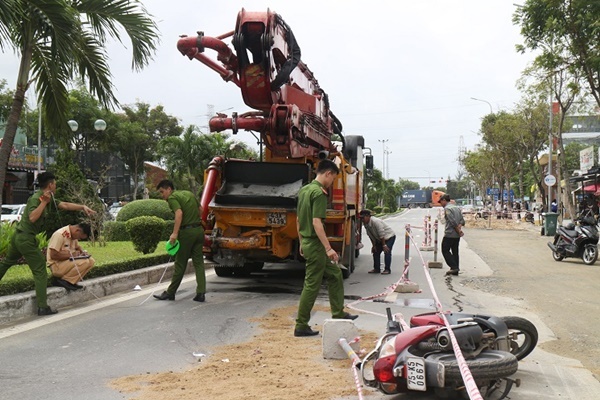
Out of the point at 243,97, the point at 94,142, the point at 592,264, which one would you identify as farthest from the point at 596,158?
the point at 243,97

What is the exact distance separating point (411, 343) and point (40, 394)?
2.79 metres

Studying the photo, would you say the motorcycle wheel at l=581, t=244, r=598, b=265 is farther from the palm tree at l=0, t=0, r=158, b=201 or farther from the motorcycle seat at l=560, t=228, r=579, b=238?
the palm tree at l=0, t=0, r=158, b=201

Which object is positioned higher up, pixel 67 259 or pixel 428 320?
pixel 67 259

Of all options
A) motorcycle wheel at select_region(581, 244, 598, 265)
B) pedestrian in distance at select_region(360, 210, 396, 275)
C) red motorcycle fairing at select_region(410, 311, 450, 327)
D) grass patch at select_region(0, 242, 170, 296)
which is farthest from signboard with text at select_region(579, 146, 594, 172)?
red motorcycle fairing at select_region(410, 311, 450, 327)

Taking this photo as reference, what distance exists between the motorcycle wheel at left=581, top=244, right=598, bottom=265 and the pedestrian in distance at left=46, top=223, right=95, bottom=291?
1161 centimetres

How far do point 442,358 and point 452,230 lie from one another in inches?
323

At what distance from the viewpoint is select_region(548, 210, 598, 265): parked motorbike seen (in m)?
14.8

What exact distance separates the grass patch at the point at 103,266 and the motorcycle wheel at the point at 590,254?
983 centimetres

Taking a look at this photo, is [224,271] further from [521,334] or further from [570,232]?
[570,232]

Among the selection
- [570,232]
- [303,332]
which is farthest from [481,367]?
[570,232]

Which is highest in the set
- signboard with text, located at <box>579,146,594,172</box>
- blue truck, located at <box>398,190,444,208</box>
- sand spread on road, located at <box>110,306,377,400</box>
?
signboard with text, located at <box>579,146,594,172</box>

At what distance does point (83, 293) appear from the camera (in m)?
8.64

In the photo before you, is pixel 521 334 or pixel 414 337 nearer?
pixel 414 337

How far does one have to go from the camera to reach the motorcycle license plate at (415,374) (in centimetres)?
409
